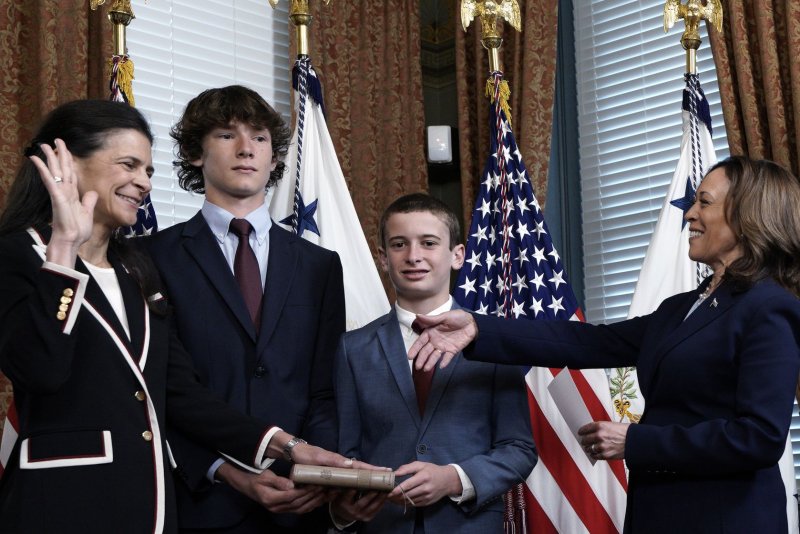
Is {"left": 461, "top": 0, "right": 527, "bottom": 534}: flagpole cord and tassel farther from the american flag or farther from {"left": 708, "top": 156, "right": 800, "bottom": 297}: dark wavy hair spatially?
{"left": 708, "top": 156, "right": 800, "bottom": 297}: dark wavy hair

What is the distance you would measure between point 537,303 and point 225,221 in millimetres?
1456

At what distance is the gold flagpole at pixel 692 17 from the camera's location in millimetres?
4098

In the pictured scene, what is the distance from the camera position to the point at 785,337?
2.37m

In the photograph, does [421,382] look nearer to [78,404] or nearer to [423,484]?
[423,484]

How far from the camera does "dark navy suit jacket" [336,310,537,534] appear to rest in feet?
8.93

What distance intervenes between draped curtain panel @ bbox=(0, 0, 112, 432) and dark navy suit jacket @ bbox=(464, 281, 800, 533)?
275 cm

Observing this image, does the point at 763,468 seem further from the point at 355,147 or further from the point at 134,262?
the point at 355,147

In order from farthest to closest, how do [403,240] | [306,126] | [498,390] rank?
[306,126]
[403,240]
[498,390]

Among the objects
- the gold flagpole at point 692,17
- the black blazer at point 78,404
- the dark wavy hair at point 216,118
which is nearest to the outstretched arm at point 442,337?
the black blazer at point 78,404

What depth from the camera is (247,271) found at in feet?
9.67

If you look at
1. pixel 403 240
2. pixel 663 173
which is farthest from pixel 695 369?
pixel 663 173

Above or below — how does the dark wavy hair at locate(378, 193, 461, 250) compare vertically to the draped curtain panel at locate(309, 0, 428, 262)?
below

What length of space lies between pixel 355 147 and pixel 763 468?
132 inches

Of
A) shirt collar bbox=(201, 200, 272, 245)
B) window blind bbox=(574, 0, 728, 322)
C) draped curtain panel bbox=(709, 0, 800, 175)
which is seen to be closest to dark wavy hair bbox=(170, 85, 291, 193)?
shirt collar bbox=(201, 200, 272, 245)
